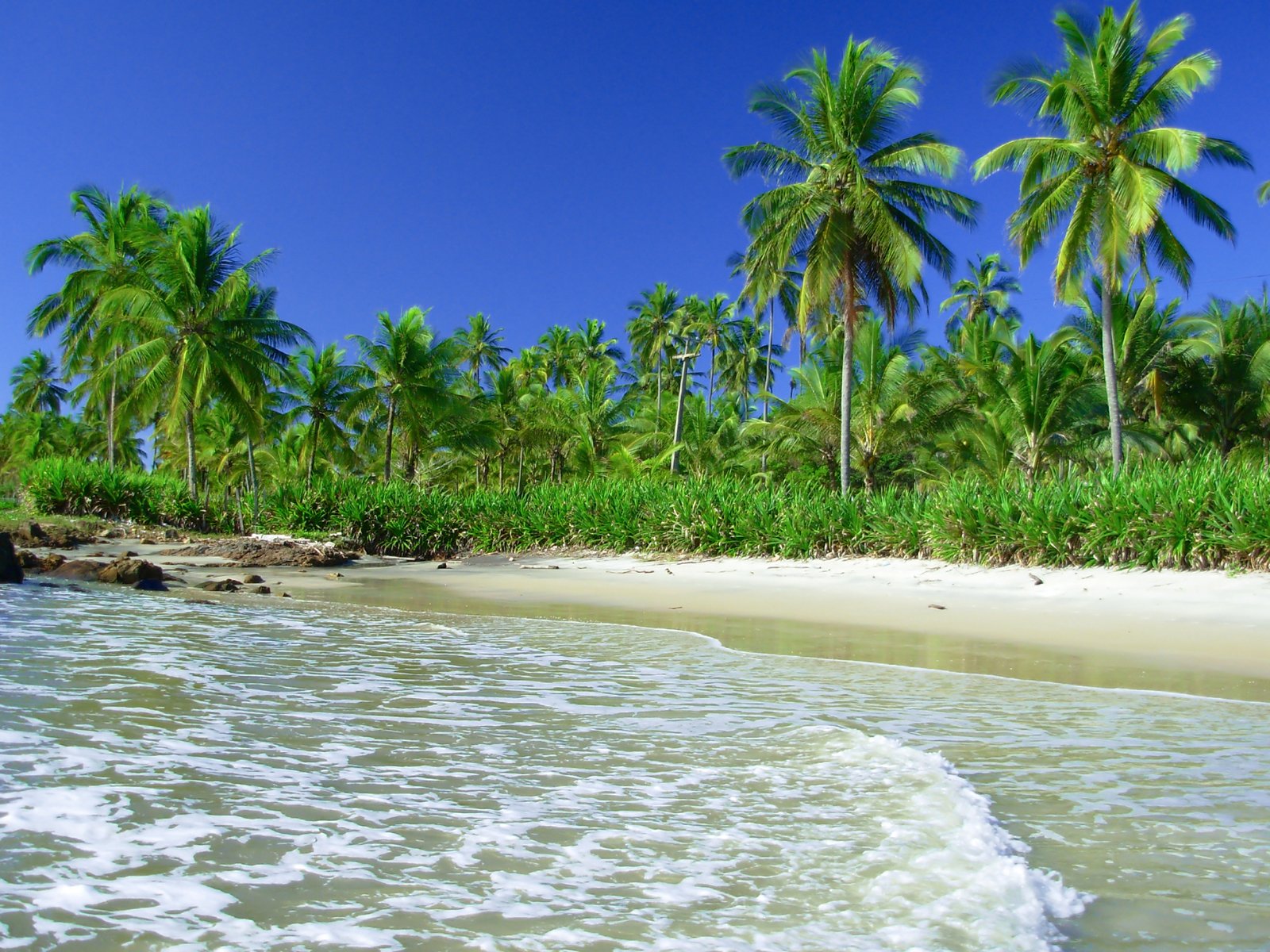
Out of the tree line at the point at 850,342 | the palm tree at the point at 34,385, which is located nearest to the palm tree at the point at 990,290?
the tree line at the point at 850,342

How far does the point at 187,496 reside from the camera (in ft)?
81.3

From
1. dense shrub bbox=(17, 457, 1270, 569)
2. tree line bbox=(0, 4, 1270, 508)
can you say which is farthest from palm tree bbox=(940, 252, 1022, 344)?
Answer: dense shrub bbox=(17, 457, 1270, 569)

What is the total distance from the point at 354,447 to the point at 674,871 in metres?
38.7

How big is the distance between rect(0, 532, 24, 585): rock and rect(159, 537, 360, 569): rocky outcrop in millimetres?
6515

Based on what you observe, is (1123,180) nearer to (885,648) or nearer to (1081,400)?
(1081,400)

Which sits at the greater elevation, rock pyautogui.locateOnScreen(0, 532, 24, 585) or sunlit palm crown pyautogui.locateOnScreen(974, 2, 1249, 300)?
sunlit palm crown pyautogui.locateOnScreen(974, 2, 1249, 300)

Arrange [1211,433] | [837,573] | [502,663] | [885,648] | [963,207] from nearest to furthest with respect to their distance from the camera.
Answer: [502,663] → [885,648] → [837,573] → [963,207] → [1211,433]

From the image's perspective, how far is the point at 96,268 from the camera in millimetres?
29422

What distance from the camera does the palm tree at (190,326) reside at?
980 inches

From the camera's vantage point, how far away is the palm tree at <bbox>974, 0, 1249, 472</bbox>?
678 inches

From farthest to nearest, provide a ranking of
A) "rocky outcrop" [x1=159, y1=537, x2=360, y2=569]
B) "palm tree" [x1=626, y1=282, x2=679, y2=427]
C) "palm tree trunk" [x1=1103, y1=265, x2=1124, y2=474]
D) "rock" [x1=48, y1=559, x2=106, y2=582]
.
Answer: "palm tree" [x1=626, y1=282, x2=679, y2=427] → "rocky outcrop" [x1=159, y1=537, x2=360, y2=569] → "palm tree trunk" [x1=1103, y1=265, x2=1124, y2=474] → "rock" [x1=48, y1=559, x2=106, y2=582]

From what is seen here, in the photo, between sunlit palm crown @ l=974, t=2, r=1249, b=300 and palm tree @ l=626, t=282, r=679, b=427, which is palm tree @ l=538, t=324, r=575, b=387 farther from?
sunlit palm crown @ l=974, t=2, r=1249, b=300

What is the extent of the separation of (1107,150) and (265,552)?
2024 cm

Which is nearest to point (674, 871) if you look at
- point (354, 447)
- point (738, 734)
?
point (738, 734)
